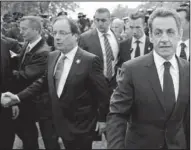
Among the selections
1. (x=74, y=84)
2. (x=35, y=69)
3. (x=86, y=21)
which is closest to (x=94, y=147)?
(x=35, y=69)

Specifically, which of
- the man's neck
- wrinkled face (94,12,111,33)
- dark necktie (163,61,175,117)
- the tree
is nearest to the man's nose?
dark necktie (163,61,175,117)

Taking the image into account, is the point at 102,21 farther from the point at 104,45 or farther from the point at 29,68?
the point at 29,68

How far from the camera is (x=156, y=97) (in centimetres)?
243

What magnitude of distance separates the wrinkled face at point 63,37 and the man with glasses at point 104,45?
154 centimetres

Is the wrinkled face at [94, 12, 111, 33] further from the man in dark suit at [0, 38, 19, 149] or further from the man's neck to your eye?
the man in dark suit at [0, 38, 19, 149]

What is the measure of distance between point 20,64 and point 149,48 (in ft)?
6.29

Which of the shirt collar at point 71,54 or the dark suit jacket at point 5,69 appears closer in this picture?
the shirt collar at point 71,54

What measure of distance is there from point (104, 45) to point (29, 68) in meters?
1.42

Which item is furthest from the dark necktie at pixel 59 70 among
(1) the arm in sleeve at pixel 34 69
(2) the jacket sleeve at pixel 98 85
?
(1) the arm in sleeve at pixel 34 69

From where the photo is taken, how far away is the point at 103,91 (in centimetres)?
388

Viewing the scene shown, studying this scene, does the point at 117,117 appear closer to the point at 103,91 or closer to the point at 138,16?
the point at 103,91

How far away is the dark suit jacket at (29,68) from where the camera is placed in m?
4.50

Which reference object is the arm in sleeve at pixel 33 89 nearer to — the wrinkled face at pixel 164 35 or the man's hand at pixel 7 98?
the man's hand at pixel 7 98

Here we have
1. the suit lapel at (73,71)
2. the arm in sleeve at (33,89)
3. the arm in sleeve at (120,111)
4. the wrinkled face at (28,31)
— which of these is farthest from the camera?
the wrinkled face at (28,31)
